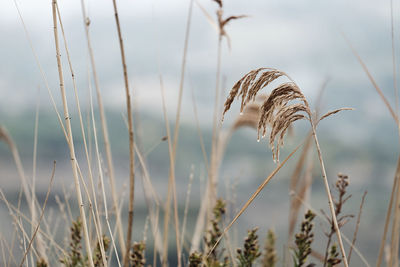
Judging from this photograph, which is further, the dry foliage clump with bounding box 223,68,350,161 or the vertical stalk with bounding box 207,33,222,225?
the vertical stalk with bounding box 207,33,222,225

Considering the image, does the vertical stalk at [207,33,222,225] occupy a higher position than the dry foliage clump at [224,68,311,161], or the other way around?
the dry foliage clump at [224,68,311,161]

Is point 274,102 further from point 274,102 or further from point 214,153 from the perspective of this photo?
point 214,153

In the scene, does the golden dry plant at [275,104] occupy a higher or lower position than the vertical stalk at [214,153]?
higher

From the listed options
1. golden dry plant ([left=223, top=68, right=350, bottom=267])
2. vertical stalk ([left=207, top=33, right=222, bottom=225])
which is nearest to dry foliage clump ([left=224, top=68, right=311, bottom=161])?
golden dry plant ([left=223, top=68, right=350, bottom=267])

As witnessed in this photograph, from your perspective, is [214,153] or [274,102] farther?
[214,153]

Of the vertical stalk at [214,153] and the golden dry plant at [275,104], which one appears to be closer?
the golden dry plant at [275,104]

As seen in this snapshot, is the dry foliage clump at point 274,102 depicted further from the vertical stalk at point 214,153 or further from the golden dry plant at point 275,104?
the vertical stalk at point 214,153

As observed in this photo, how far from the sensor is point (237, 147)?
199000mm

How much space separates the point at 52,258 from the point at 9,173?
168 meters

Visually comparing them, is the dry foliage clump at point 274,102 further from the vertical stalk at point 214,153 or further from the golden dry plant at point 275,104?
the vertical stalk at point 214,153

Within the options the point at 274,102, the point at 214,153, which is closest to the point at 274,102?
the point at 274,102

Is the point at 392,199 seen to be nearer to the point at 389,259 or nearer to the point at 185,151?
the point at 389,259

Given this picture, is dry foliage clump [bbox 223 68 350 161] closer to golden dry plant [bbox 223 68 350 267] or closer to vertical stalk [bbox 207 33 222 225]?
golden dry plant [bbox 223 68 350 267]

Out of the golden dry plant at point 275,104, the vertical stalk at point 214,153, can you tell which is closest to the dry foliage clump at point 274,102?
the golden dry plant at point 275,104
